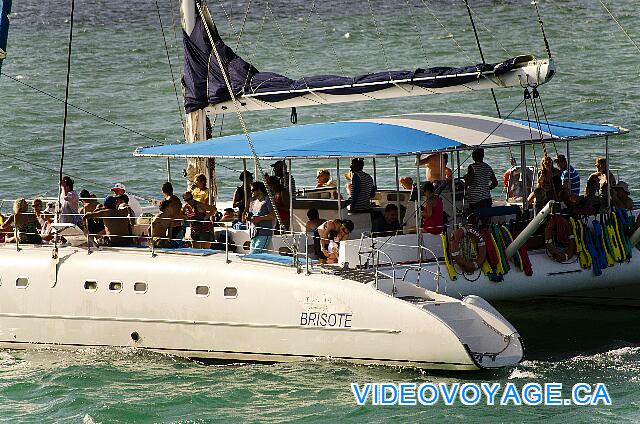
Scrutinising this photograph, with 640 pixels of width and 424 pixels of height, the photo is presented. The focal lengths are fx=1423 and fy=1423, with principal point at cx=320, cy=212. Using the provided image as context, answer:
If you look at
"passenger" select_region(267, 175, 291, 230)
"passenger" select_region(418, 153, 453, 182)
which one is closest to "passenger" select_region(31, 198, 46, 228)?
"passenger" select_region(267, 175, 291, 230)

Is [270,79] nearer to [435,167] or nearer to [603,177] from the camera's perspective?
[435,167]

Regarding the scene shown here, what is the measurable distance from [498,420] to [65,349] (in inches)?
257

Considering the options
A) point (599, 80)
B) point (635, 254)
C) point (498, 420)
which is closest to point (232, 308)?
point (498, 420)

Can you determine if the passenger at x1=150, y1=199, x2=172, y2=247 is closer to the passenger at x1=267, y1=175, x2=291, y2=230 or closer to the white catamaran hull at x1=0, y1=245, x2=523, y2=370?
the white catamaran hull at x1=0, y1=245, x2=523, y2=370

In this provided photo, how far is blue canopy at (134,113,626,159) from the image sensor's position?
19.1 m

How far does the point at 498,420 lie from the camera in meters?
16.3

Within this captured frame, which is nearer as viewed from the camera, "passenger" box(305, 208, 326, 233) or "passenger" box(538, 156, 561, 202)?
"passenger" box(305, 208, 326, 233)

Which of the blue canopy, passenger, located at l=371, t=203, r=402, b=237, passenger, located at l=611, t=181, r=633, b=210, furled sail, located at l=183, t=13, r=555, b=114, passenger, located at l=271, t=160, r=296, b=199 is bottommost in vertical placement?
passenger, located at l=371, t=203, r=402, b=237

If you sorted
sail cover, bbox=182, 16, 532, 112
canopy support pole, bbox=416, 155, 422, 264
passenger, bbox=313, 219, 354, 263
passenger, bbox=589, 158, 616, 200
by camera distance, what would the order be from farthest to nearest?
passenger, bbox=589, 158, 616, 200, sail cover, bbox=182, 16, 532, 112, passenger, bbox=313, 219, 354, 263, canopy support pole, bbox=416, 155, 422, 264

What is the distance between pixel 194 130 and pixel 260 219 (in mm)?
4505

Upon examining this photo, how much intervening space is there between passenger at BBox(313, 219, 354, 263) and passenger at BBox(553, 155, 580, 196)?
393 centimetres

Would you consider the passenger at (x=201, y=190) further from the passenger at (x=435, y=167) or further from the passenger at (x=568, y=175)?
the passenger at (x=568, y=175)

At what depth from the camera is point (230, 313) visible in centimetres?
1850

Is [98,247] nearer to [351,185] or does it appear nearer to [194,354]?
[194,354]
